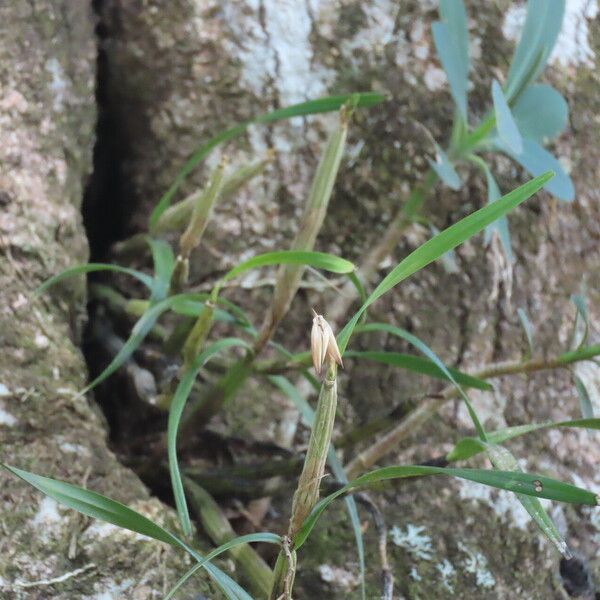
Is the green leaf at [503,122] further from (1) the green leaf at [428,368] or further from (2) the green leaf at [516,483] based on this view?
(2) the green leaf at [516,483]

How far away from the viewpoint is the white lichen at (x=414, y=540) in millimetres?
875

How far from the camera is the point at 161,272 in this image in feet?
2.77

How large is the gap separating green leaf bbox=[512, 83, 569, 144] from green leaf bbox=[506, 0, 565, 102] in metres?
0.02

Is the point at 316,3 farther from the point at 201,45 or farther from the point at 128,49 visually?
the point at 128,49

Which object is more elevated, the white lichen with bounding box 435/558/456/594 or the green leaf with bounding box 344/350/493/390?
the green leaf with bounding box 344/350/493/390

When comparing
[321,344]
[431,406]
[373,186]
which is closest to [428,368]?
[431,406]

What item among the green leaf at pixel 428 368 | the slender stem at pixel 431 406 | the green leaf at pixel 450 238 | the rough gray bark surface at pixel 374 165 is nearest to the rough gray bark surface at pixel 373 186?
the rough gray bark surface at pixel 374 165

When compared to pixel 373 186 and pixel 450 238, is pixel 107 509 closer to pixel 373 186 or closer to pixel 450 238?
pixel 450 238

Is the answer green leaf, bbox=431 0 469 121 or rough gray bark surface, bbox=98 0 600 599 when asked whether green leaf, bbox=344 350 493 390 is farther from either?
green leaf, bbox=431 0 469 121

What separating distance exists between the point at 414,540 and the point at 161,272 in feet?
1.53

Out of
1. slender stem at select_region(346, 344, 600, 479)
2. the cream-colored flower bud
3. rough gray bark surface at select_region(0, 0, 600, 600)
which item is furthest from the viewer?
rough gray bark surface at select_region(0, 0, 600, 600)

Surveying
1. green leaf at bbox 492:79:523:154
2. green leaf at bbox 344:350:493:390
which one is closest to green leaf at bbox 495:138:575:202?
green leaf at bbox 492:79:523:154

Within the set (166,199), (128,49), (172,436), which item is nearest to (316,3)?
(128,49)

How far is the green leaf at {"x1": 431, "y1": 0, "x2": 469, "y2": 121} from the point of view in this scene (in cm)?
89
